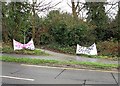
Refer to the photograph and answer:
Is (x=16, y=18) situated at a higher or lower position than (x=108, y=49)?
higher

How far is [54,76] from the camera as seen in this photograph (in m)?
9.09

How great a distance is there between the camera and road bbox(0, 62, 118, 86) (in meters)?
8.26

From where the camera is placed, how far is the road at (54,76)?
8.26m

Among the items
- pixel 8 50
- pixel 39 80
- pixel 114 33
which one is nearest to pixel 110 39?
pixel 114 33

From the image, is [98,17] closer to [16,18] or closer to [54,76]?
[16,18]

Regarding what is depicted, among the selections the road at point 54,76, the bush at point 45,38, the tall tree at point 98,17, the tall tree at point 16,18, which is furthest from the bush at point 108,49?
the road at point 54,76

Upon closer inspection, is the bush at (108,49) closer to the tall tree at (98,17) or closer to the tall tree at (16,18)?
the tall tree at (98,17)

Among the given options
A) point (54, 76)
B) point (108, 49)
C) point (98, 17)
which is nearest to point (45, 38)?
point (98, 17)

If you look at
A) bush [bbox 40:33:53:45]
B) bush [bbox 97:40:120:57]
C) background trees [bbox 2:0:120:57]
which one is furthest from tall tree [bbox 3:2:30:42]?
bush [bbox 97:40:120:57]

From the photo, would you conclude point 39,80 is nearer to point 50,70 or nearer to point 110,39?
point 50,70

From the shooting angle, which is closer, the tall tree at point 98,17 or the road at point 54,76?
the road at point 54,76

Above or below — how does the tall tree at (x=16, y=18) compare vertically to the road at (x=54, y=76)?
above

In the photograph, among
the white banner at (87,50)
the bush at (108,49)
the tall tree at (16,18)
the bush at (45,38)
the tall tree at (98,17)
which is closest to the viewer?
the tall tree at (16,18)

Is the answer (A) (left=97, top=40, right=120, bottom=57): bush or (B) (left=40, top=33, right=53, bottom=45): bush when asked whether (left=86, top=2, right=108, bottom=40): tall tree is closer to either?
(A) (left=97, top=40, right=120, bottom=57): bush
